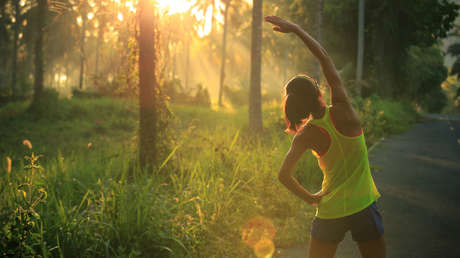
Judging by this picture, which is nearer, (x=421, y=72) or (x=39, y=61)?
(x=39, y=61)

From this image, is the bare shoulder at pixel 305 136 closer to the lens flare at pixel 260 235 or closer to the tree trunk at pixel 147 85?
the lens flare at pixel 260 235

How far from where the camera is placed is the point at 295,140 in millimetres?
2518

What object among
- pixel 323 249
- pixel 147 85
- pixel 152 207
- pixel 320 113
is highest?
pixel 147 85

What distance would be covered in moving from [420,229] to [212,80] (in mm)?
91413

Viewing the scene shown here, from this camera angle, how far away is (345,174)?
2.48 metres

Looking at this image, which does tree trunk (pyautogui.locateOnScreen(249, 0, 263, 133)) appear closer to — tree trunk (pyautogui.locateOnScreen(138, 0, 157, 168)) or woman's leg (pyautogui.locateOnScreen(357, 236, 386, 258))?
tree trunk (pyautogui.locateOnScreen(138, 0, 157, 168))

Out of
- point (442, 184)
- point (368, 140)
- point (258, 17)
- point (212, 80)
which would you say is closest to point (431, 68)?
point (368, 140)

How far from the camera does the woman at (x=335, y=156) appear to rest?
2.42 meters

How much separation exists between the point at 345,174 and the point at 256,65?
39.6 ft

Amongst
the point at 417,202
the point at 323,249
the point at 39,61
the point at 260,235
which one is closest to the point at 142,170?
the point at 260,235

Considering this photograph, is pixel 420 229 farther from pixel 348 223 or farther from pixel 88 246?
pixel 88 246

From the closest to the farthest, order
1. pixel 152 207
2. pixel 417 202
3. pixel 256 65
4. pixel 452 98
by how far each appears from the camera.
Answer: pixel 152 207 < pixel 417 202 < pixel 256 65 < pixel 452 98

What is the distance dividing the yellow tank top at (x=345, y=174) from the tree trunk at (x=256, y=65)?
1170cm

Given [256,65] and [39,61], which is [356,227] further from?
[39,61]
